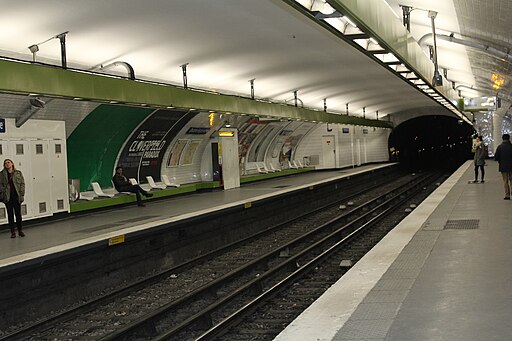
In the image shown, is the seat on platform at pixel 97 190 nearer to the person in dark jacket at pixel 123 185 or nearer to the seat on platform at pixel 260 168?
the person in dark jacket at pixel 123 185

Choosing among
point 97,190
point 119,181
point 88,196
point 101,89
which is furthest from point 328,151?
point 101,89

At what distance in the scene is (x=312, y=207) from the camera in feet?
76.6

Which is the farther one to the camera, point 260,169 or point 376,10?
point 260,169

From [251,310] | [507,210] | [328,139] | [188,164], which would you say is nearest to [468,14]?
[507,210]

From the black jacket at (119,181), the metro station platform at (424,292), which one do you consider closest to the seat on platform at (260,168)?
the black jacket at (119,181)

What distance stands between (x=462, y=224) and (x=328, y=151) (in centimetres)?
2540

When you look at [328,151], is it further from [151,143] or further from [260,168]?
[151,143]

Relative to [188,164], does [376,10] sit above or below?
above

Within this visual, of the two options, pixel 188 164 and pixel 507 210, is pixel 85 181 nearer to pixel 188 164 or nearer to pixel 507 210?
pixel 188 164

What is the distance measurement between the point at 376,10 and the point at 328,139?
26307 mm

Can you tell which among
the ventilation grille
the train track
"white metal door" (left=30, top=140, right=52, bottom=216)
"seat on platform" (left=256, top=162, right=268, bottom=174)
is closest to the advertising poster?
"white metal door" (left=30, top=140, right=52, bottom=216)

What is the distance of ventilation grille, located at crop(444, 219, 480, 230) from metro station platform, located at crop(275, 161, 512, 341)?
0.12ft

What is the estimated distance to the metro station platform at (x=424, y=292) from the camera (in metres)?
4.38

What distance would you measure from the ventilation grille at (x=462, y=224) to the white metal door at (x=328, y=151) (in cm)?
2408
